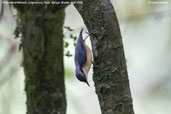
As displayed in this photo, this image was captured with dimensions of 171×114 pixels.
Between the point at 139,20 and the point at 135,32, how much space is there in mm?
606

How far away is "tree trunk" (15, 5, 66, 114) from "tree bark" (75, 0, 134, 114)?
183 mm

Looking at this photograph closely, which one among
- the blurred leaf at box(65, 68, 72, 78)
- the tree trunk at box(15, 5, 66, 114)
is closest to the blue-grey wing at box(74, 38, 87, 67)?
the tree trunk at box(15, 5, 66, 114)

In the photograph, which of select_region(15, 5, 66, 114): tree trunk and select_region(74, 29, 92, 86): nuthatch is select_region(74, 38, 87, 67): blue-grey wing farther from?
select_region(15, 5, 66, 114): tree trunk

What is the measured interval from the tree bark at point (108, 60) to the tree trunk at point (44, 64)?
0.60 ft

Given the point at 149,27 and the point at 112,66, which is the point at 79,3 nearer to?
the point at 112,66

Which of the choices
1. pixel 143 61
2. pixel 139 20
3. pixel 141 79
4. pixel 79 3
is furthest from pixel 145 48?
pixel 79 3

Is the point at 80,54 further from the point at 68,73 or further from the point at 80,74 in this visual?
the point at 68,73

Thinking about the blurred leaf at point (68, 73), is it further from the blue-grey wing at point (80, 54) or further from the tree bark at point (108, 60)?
the tree bark at point (108, 60)

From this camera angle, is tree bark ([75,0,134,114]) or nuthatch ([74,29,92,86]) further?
nuthatch ([74,29,92,86])

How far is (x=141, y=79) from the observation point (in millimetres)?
4691

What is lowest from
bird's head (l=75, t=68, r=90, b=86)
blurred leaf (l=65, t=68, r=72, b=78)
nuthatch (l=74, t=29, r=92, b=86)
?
blurred leaf (l=65, t=68, r=72, b=78)

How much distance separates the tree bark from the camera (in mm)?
1830

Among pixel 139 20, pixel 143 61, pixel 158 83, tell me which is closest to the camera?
pixel 139 20

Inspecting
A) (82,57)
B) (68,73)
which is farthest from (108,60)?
(68,73)
